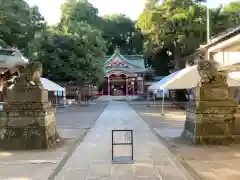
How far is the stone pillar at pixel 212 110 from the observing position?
32.6ft

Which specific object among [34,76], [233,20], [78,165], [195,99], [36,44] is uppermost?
[233,20]

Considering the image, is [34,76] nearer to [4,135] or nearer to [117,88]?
[4,135]

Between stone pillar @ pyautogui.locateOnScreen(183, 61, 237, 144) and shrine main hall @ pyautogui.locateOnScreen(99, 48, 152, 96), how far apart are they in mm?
42285

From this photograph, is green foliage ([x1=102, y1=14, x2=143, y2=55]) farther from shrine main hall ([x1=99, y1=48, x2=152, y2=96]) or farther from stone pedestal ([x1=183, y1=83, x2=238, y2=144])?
stone pedestal ([x1=183, y1=83, x2=238, y2=144])

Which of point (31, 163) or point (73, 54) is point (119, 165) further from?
point (73, 54)

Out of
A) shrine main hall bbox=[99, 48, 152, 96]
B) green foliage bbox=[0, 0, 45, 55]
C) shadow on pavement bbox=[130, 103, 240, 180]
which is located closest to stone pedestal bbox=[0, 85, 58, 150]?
shadow on pavement bbox=[130, 103, 240, 180]

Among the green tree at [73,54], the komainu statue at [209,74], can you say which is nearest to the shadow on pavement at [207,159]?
the komainu statue at [209,74]

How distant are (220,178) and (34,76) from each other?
578 cm

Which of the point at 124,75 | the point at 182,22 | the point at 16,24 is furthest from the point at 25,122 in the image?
the point at 124,75

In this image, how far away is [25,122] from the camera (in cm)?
954

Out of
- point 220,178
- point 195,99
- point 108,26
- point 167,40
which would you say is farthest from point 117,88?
point 220,178

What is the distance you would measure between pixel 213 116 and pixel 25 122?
16.4ft

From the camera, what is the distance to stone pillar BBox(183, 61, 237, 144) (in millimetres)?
9945

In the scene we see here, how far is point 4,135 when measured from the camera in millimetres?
9461
